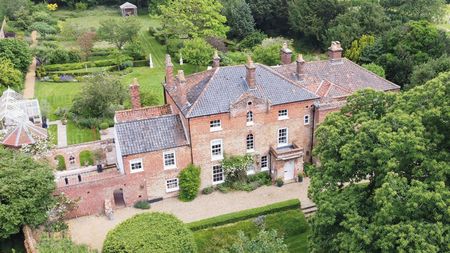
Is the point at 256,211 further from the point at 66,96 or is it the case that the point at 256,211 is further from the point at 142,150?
the point at 66,96

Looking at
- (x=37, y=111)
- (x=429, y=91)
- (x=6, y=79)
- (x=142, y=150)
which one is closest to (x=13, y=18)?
(x=6, y=79)

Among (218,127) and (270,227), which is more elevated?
(218,127)

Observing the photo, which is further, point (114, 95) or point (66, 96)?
point (66, 96)

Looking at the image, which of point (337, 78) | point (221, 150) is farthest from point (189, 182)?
point (337, 78)

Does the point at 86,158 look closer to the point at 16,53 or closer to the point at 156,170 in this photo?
the point at 156,170

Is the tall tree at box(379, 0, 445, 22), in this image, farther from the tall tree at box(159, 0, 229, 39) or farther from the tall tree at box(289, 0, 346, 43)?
the tall tree at box(159, 0, 229, 39)
